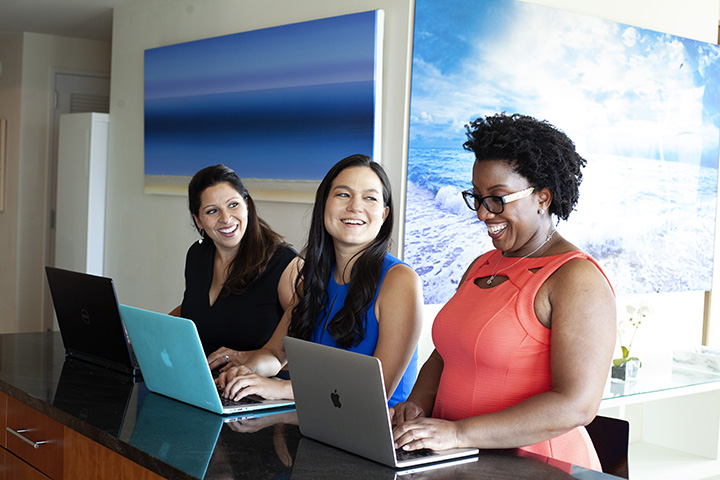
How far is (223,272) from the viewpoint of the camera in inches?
103

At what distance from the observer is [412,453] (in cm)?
154

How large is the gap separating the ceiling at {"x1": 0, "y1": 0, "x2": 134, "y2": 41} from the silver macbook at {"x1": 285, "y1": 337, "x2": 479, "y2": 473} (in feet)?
13.7

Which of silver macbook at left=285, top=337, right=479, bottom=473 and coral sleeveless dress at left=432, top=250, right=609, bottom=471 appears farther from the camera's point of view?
coral sleeveless dress at left=432, top=250, right=609, bottom=471

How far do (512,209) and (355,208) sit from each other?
0.51 metres

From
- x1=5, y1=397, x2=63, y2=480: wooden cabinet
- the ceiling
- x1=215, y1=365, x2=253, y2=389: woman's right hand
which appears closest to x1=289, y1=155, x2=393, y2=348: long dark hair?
x1=215, y1=365, x2=253, y2=389: woman's right hand

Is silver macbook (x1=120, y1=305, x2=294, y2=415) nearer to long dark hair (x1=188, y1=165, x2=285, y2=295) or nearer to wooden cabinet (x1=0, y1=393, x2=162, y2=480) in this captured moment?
wooden cabinet (x1=0, y1=393, x2=162, y2=480)

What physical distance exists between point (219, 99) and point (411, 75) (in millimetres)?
1355

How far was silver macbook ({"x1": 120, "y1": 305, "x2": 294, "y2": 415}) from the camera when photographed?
1840 mm

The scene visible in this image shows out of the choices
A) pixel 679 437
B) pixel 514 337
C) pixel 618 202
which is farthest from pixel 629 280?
pixel 514 337

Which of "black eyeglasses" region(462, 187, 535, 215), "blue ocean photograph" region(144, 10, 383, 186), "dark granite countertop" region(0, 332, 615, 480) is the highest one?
"blue ocean photograph" region(144, 10, 383, 186)

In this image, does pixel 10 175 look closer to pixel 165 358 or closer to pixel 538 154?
pixel 165 358

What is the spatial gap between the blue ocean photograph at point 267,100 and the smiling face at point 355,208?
51.5 inches

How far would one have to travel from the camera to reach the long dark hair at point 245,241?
253 cm

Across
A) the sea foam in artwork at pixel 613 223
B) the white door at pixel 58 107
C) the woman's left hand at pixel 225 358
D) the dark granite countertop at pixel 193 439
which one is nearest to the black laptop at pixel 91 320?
the dark granite countertop at pixel 193 439
